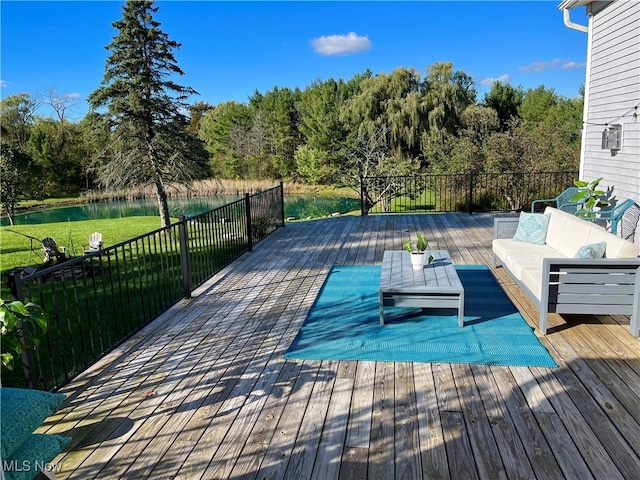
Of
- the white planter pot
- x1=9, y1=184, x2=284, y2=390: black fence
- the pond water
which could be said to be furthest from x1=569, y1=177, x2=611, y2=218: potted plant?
the pond water

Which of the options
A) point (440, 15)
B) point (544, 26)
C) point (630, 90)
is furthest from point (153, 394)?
point (544, 26)

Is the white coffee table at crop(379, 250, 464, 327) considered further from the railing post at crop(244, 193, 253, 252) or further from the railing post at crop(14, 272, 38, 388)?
the railing post at crop(244, 193, 253, 252)

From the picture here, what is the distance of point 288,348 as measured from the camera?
3.26m

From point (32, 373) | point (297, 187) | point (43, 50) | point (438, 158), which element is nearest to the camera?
point (32, 373)

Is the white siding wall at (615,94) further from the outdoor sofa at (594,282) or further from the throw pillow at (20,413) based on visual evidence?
the throw pillow at (20,413)

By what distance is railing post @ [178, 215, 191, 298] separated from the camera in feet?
13.9

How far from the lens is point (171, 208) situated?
19312 millimetres

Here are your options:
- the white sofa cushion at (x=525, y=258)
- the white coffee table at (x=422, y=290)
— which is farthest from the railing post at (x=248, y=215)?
the white sofa cushion at (x=525, y=258)

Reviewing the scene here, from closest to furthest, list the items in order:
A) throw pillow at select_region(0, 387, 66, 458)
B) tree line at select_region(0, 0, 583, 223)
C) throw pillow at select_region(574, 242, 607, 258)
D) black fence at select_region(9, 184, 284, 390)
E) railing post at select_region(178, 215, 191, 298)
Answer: throw pillow at select_region(0, 387, 66, 458), black fence at select_region(9, 184, 284, 390), throw pillow at select_region(574, 242, 607, 258), railing post at select_region(178, 215, 191, 298), tree line at select_region(0, 0, 583, 223)

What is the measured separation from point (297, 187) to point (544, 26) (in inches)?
565

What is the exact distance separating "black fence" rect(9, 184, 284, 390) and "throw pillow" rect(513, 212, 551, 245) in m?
3.42

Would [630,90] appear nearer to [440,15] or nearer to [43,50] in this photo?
[440,15]

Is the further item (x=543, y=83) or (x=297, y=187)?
(x=297, y=187)

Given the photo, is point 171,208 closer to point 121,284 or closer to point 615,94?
point 121,284
